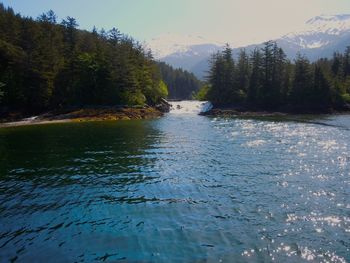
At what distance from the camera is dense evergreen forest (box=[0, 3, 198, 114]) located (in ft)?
330

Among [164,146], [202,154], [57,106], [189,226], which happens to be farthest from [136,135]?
[57,106]

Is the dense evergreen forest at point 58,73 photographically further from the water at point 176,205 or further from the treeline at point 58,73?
the water at point 176,205

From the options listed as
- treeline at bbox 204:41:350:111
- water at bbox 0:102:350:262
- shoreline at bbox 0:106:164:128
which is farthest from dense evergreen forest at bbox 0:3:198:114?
water at bbox 0:102:350:262

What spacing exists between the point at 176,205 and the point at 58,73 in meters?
95.7

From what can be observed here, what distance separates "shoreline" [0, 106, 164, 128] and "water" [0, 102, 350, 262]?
153 ft

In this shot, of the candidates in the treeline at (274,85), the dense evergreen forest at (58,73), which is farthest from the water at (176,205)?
the treeline at (274,85)

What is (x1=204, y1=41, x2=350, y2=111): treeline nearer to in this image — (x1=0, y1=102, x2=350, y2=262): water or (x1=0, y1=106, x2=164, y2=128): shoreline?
(x1=0, y1=106, x2=164, y2=128): shoreline

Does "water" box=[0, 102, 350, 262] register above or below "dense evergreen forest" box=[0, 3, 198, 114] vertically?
below

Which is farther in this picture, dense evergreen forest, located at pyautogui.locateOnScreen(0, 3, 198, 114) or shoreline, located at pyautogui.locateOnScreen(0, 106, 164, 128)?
dense evergreen forest, located at pyautogui.locateOnScreen(0, 3, 198, 114)

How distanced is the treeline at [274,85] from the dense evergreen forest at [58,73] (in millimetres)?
28885

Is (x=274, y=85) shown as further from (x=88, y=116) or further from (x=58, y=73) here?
(x=58, y=73)

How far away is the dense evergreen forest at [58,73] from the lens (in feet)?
330

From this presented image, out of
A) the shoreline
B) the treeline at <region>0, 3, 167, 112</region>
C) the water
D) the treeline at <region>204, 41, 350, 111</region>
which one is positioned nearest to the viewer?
the water

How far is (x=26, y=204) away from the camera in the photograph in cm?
2352
